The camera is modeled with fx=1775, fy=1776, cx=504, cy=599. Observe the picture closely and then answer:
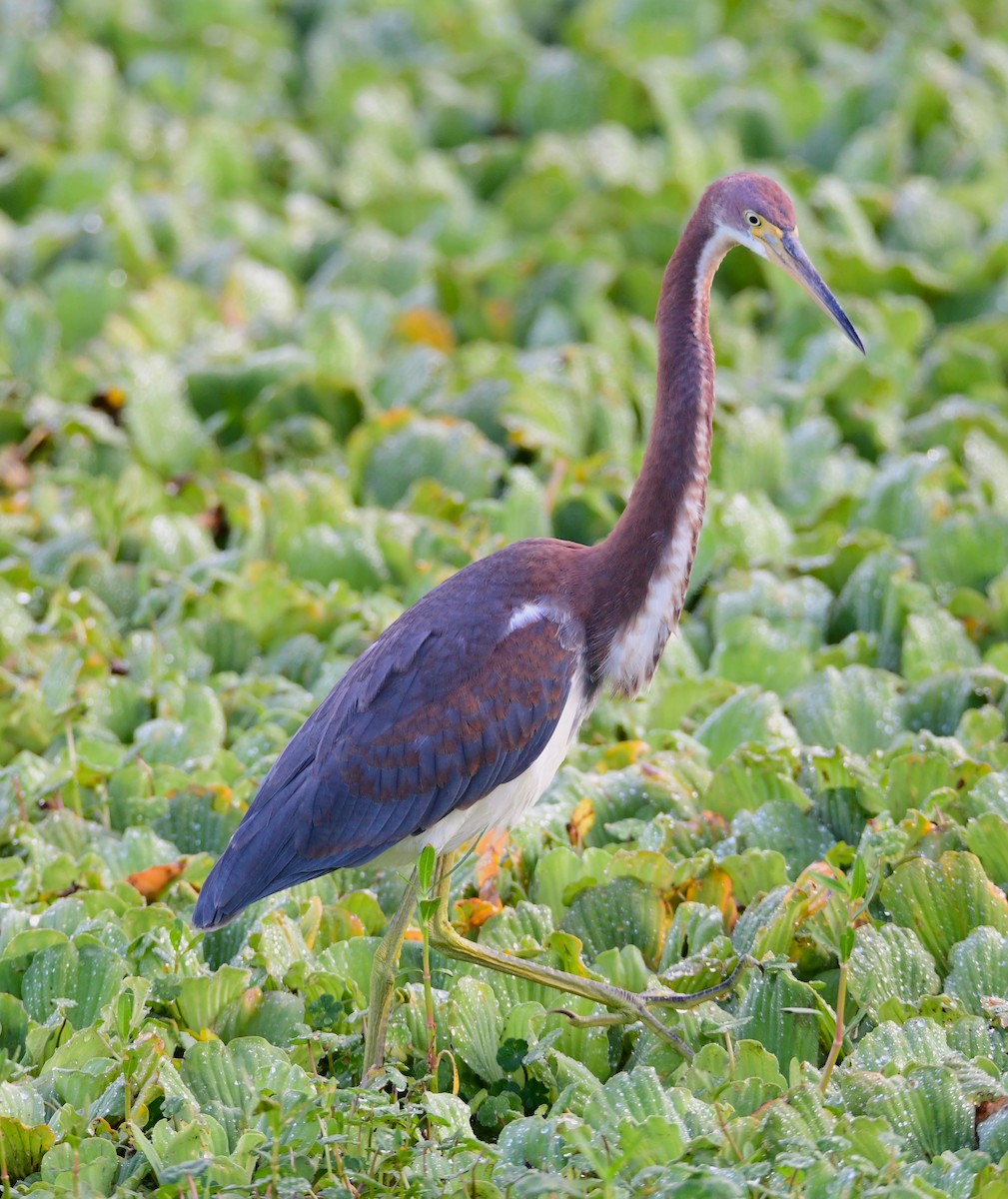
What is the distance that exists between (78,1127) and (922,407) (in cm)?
405

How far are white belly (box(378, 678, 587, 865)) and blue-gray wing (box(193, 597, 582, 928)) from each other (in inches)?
1.3

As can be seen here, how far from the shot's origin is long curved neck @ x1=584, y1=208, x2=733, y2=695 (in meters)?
3.62

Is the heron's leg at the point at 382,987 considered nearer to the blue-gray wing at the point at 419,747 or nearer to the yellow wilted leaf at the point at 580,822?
the blue-gray wing at the point at 419,747

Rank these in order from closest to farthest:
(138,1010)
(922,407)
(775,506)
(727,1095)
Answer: (727,1095) < (138,1010) < (775,506) < (922,407)

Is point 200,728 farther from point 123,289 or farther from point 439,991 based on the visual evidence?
point 123,289

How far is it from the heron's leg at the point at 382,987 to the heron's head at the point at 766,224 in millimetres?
1471

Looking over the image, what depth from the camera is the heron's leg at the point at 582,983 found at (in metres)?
3.39

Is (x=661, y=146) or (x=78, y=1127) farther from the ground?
(x=661, y=146)

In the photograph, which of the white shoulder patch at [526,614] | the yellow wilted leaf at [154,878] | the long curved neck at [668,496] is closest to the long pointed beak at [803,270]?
the long curved neck at [668,496]

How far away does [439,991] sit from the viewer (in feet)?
11.8

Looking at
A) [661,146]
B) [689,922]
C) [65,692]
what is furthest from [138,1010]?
[661,146]

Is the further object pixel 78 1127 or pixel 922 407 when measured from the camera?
pixel 922 407

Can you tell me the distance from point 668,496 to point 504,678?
0.51 metres

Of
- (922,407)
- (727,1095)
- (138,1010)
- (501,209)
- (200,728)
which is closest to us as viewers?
(727,1095)
